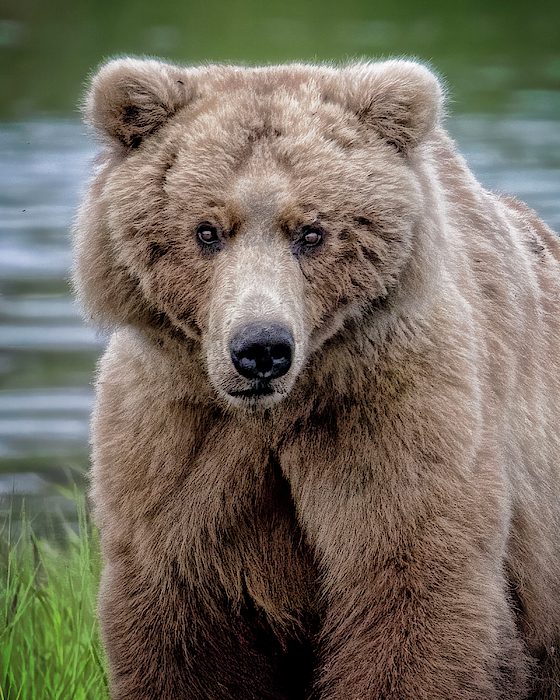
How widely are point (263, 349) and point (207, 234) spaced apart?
1.42 ft

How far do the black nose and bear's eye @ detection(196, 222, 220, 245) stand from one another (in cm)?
35

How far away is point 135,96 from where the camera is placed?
115 inches

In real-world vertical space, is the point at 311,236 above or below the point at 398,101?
below

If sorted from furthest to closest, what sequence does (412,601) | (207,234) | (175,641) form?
(175,641)
(412,601)
(207,234)

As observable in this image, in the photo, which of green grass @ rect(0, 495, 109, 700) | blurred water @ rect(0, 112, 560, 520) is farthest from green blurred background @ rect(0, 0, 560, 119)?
green grass @ rect(0, 495, 109, 700)

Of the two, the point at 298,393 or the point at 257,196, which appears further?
the point at 298,393

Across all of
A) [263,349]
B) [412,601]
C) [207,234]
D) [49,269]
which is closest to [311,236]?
[207,234]

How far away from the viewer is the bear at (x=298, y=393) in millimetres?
2807

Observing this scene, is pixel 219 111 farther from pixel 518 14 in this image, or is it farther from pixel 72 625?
pixel 518 14

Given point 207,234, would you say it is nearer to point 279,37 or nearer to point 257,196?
point 257,196

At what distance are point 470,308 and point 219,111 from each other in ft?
3.33

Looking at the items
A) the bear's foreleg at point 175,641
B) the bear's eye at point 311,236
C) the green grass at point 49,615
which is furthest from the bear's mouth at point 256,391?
the green grass at point 49,615

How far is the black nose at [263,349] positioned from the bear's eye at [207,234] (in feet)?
1.14

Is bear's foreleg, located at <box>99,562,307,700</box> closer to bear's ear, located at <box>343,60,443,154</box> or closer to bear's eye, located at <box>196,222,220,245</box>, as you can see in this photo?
bear's eye, located at <box>196,222,220,245</box>
